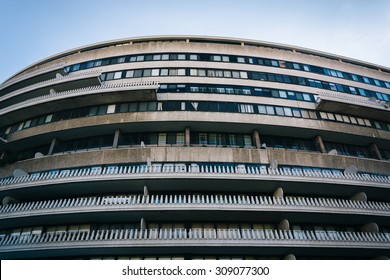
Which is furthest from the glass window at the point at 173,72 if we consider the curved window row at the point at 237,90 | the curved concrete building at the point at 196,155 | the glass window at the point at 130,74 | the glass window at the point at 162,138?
the glass window at the point at 162,138

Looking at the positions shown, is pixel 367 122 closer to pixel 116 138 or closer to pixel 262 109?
pixel 262 109

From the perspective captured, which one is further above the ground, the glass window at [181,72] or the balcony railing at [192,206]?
the glass window at [181,72]

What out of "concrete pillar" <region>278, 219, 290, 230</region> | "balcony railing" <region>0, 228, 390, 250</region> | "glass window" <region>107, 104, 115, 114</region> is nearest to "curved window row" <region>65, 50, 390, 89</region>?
"glass window" <region>107, 104, 115, 114</region>

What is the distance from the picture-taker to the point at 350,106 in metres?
23.9

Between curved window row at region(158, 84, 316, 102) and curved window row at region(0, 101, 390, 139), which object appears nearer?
curved window row at region(0, 101, 390, 139)

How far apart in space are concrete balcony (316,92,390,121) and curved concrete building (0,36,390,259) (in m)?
0.17

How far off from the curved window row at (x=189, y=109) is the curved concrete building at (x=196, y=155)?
136mm

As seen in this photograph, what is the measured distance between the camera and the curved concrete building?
15.6m

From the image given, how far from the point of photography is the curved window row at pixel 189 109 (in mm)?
22484

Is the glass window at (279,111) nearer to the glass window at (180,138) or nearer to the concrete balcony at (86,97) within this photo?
the glass window at (180,138)

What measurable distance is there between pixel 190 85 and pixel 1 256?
1941 centimetres

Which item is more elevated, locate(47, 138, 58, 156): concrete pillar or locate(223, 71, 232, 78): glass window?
Result: locate(223, 71, 232, 78): glass window

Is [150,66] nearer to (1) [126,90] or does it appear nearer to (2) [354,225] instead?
(1) [126,90]

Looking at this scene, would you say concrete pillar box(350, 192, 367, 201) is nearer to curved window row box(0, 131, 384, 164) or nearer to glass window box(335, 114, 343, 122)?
curved window row box(0, 131, 384, 164)
